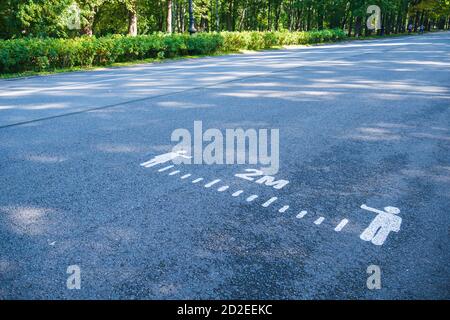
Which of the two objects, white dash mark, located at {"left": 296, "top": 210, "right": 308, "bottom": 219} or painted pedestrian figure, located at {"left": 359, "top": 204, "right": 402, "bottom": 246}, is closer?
painted pedestrian figure, located at {"left": 359, "top": 204, "right": 402, "bottom": 246}

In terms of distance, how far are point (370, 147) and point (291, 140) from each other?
135cm

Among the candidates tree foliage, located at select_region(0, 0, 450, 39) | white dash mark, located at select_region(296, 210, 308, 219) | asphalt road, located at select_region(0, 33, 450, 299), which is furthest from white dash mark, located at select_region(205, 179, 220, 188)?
tree foliage, located at select_region(0, 0, 450, 39)

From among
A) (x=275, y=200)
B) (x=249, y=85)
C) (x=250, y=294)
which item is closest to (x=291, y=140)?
(x=275, y=200)

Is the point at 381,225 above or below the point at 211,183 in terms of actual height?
below

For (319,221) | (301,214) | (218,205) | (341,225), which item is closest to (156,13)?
(218,205)

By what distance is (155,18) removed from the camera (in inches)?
2309

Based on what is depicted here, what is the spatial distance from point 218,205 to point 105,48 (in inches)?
646

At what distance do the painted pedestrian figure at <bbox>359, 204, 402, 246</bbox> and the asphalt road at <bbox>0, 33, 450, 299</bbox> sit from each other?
0.25ft

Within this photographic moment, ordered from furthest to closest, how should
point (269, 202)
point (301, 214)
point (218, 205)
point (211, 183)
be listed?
point (211, 183) → point (269, 202) → point (218, 205) → point (301, 214)

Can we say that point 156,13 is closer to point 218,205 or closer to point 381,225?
point 218,205

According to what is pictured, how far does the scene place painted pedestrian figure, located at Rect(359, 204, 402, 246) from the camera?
12.0 ft

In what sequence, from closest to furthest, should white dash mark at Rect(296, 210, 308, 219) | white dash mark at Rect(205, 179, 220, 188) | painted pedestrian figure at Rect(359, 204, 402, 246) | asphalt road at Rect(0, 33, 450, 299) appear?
asphalt road at Rect(0, 33, 450, 299), painted pedestrian figure at Rect(359, 204, 402, 246), white dash mark at Rect(296, 210, 308, 219), white dash mark at Rect(205, 179, 220, 188)

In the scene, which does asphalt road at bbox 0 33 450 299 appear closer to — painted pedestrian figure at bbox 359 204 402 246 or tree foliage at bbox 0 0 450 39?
painted pedestrian figure at bbox 359 204 402 246

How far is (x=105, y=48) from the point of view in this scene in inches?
719
